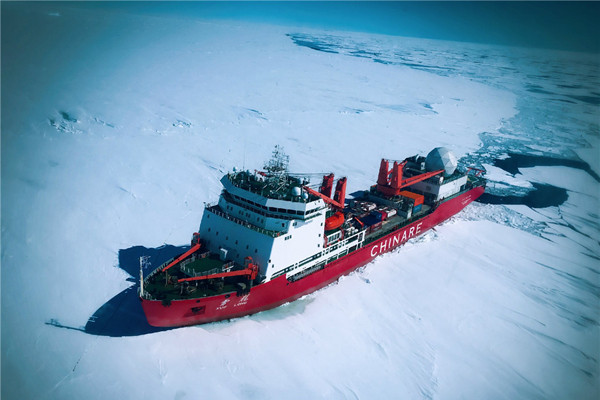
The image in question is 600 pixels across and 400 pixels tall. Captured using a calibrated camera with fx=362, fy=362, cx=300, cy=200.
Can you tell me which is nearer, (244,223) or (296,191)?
(296,191)

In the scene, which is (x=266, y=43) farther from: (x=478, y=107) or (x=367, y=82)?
(x=478, y=107)

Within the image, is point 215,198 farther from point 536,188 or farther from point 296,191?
point 536,188

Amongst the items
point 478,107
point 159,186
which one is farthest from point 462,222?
point 478,107

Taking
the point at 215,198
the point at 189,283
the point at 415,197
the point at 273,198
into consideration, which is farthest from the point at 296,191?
the point at 415,197

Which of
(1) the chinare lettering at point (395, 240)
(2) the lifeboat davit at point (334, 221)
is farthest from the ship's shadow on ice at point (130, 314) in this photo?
(1) the chinare lettering at point (395, 240)

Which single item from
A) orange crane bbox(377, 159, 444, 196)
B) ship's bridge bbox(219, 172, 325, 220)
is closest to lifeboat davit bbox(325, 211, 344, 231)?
ship's bridge bbox(219, 172, 325, 220)

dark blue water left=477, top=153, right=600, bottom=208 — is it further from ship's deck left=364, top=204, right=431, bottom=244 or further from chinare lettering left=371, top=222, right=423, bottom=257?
chinare lettering left=371, top=222, right=423, bottom=257
